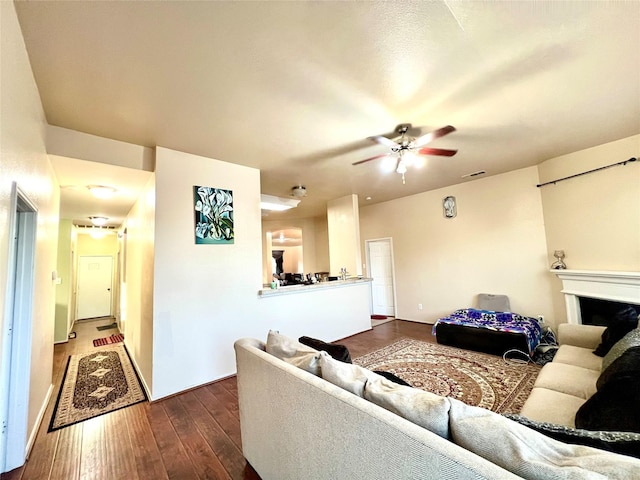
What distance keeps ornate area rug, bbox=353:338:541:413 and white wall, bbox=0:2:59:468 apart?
333 centimetres

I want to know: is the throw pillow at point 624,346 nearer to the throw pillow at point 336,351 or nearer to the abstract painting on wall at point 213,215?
the throw pillow at point 336,351

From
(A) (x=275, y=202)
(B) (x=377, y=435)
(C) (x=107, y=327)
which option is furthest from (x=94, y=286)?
(B) (x=377, y=435)

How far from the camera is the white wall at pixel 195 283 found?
2879 mm

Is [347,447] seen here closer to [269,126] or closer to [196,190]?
[269,126]

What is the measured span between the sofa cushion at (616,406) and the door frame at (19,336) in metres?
3.34

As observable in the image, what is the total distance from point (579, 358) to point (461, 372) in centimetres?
117

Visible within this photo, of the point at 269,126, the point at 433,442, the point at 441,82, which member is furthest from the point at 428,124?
the point at 433,442

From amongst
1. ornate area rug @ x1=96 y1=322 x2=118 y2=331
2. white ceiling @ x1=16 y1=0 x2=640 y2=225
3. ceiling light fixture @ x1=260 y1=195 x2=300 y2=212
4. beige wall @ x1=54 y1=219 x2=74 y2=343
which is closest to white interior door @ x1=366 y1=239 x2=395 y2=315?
ceiling light fixture @ x1=260 y1=195 x2=300 y2=212

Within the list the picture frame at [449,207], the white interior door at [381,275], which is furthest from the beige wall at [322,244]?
the picture frame at [449,207]

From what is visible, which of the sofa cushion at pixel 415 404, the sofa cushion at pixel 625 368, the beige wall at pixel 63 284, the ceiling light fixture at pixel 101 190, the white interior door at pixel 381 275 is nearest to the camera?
the sofa cushion at pixel 415 404

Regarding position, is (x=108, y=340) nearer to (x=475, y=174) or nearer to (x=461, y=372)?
(x=461, y=372)

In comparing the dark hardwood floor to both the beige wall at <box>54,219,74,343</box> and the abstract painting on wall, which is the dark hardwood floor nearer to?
the abstract painting on wall

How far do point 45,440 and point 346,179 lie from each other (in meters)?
4.49

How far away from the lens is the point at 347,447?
3.40 ft
